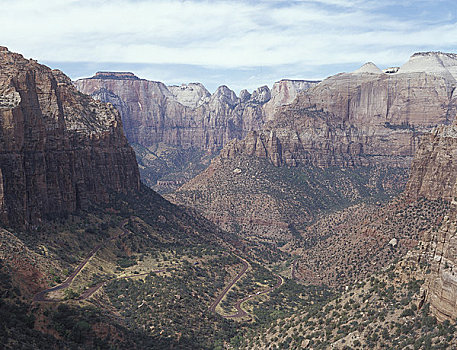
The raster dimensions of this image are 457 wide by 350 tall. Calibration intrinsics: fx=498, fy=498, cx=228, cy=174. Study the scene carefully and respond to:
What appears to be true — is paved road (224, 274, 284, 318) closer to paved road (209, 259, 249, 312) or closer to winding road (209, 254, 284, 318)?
winding road (209, 254, 284, 318)

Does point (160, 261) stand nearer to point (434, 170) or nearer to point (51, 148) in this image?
point (51, 148)

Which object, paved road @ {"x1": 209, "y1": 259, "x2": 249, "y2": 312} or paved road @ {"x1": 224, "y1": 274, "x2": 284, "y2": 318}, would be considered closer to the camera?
paved road @ {"x1": 224, "y1": 274, "x2": 284, "y2": 318}

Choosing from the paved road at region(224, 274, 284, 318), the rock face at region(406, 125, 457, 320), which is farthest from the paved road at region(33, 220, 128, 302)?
the rock face at region(406, 125, 457, 320)

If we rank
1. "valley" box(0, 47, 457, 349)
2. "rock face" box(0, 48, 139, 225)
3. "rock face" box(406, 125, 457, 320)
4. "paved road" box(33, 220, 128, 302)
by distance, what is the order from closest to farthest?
1. "valley" box(0, 47, 457, 349)
2. "rock face" box(406, 125, 457, 320)
3. "paved road" box(33, 220, 128, 302)
4. "rock face" box(0, 48, 139, 225)

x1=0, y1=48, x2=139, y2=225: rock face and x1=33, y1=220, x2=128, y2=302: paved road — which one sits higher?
x1=0, y1=48, x2=139, y2=225: rock face

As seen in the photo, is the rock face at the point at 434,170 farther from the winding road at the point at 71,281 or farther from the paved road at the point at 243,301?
the winding road at the point at 71,281

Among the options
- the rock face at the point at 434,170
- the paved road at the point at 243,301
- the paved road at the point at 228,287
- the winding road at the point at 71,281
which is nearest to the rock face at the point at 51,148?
the winding road at the point at 71,281

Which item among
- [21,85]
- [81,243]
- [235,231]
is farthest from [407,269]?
[235,231]

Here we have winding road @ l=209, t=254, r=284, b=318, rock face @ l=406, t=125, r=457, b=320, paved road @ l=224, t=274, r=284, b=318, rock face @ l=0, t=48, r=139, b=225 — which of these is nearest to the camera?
rock face @ l=406, t=125, r=457, b=320

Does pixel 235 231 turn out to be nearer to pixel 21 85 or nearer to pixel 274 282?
pixel 274 282
